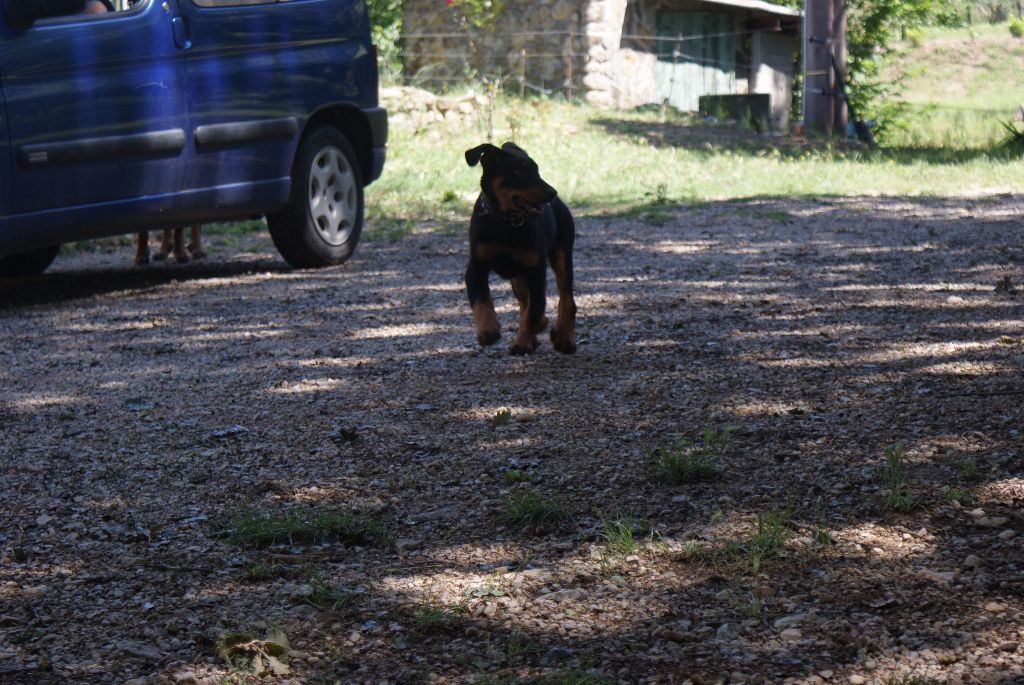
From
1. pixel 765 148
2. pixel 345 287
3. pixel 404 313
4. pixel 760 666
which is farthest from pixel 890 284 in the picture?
pixel 765 148

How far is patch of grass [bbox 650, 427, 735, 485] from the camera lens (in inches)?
150

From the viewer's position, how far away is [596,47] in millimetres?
22156

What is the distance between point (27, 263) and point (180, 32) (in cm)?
219

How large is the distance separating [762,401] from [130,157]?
430 centimetres

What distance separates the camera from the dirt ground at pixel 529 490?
280cm

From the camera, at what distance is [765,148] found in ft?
56.3

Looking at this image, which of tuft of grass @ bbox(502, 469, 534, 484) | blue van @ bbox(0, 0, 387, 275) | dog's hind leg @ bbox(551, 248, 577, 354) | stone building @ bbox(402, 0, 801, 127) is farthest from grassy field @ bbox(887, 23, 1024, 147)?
tuft of grass @ bbox(502, 469, 534, 484)

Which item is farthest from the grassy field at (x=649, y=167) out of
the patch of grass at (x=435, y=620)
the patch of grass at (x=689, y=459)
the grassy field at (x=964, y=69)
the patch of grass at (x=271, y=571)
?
the grassy field at (x=964, y=69)

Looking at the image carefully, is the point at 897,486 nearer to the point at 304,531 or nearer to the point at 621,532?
the point at 621,532

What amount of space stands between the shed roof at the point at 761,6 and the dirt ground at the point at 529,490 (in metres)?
18.4

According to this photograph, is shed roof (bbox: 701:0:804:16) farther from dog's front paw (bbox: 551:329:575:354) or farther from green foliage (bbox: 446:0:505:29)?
dog's front paw (bbox: 551:329:575:354)

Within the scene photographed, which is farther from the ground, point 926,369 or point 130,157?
point 130,157

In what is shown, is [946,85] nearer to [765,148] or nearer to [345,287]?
[765,148]

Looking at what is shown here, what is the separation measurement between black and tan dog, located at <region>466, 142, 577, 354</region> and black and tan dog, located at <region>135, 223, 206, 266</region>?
420cm
